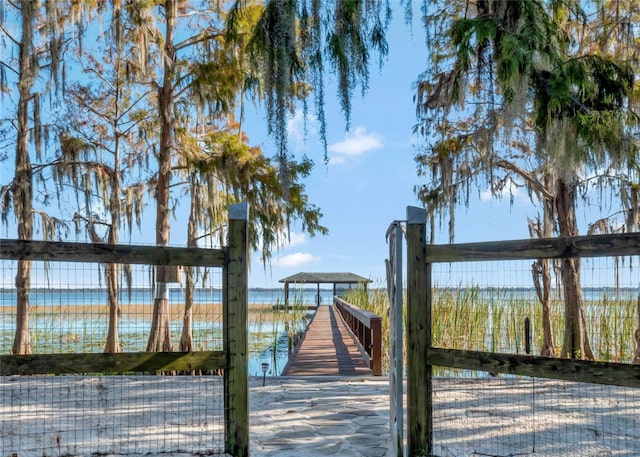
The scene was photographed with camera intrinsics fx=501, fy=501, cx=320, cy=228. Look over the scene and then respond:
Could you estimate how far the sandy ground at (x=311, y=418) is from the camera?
3.57 meters

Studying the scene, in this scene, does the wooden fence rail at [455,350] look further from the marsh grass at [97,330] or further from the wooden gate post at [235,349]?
the marsh grass at [97,330]

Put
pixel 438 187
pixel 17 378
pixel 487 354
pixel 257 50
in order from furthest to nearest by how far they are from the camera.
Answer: pixel 438 187 < pixel 17 378 < pixel 257 50 < pixel 487 354

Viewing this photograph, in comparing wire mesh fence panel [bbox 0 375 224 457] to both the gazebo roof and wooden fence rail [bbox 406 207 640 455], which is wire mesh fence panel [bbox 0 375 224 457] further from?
the gazebo roof

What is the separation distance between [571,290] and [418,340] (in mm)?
5162

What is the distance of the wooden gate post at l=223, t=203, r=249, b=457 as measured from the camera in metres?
3.29

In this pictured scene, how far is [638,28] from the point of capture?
7344 mm

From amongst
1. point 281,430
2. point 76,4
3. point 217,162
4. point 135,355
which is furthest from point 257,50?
point 76,4

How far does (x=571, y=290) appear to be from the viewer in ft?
24.3

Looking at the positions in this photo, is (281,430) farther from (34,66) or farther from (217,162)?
(34,66)

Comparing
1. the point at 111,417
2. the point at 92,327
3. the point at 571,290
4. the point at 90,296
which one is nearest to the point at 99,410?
the point at 111,417

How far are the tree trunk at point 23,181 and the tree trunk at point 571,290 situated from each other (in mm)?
8304

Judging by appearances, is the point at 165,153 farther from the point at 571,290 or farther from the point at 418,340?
the point at 571,290

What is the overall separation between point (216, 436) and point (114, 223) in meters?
6.31

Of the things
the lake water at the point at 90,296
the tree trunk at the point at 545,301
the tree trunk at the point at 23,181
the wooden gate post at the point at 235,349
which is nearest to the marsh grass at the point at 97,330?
the lake water at the point at 90,296
